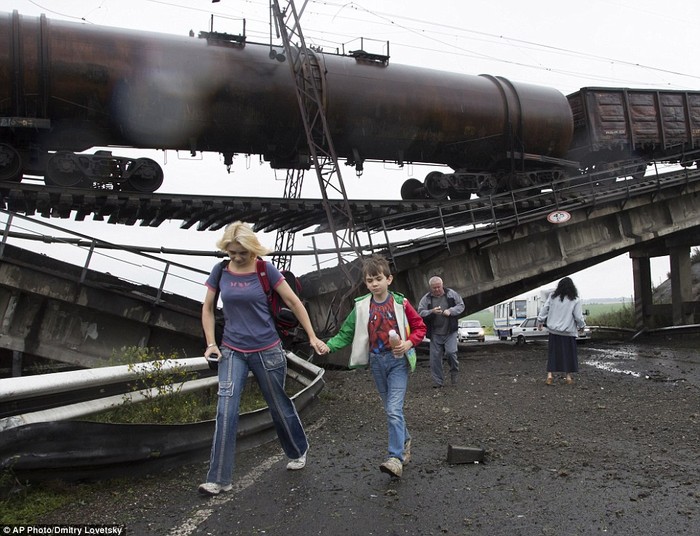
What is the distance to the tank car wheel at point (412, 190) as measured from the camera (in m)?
16.6

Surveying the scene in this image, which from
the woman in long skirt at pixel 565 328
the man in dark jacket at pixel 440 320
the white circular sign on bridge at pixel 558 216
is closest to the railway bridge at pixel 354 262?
the white circular sign on bridge at pixel 558 216

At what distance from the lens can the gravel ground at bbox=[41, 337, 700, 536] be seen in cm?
346

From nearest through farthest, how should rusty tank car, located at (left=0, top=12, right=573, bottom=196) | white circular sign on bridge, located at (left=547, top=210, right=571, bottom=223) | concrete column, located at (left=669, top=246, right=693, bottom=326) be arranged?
rusty tank car, located at (left=0, top=12, right=573, bottom=196) < white circular sign on bridge, located at (left=547, top=210, right=571, bottom=223) < concrete column, located at (left=669, top=246, right=693, bottom=326)

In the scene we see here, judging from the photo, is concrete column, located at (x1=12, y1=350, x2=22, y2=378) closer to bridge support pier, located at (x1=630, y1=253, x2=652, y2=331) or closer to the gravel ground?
the gravel ground

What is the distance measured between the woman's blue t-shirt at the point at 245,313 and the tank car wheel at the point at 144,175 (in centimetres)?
930

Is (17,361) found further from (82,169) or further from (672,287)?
(672,287)

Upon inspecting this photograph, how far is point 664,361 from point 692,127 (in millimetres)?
10005

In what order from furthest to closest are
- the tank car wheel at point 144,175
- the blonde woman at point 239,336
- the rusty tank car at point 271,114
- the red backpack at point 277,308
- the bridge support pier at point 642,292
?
the bridge support pier at point 642,292 < the tank car wheel at point 144,175 < the rusty tank car at point 271,114 < the red backpack at point 277,308 < the blonde woman at point 239,336

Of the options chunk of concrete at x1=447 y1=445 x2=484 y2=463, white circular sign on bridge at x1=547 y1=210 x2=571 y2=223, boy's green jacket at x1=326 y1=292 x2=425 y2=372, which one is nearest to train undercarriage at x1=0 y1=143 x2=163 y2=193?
boy's green jacket at x1=326 y1=292 x2=425 y2=372

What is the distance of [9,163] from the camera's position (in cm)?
1156

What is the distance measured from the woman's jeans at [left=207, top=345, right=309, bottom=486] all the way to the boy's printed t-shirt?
74cm

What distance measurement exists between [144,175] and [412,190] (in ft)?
23.9

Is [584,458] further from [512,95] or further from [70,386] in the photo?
[512,95]

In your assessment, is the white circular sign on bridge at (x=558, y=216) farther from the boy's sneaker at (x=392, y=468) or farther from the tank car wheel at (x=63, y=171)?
the boy's sneaker at (x=392, y=468)
